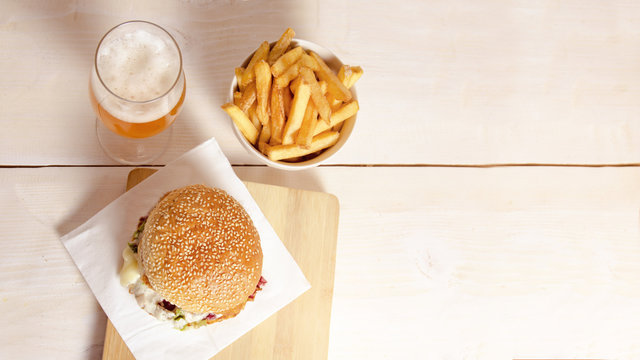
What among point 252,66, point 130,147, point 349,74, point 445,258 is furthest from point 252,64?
point 445,258

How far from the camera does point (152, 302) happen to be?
138 cm

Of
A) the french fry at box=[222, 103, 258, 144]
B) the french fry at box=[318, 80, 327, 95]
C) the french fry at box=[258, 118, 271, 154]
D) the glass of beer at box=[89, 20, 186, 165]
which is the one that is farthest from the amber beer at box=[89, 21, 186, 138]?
the french fry at box=[318, 80, 327, 95]

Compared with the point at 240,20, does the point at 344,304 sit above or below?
below

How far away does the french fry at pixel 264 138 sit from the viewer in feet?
4.47

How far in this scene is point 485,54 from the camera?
1.69 m

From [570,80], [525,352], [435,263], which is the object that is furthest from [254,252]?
[570,80]

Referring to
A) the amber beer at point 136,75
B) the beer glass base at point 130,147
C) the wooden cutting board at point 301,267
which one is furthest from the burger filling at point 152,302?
the amber beer at point 136,75

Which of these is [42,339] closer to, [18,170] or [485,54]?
[18,170]

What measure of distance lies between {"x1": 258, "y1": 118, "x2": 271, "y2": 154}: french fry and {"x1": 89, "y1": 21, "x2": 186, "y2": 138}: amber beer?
234 millimetres

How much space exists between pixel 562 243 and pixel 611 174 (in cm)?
28

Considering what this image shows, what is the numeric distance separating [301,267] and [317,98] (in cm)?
51

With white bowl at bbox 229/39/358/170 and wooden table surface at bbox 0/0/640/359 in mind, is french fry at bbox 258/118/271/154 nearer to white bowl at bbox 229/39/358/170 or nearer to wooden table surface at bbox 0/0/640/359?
white bowl at bbox 229/39/358/170

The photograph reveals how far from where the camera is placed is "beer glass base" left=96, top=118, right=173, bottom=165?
4.93ft

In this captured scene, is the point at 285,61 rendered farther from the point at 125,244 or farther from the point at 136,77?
the point at 125,244
